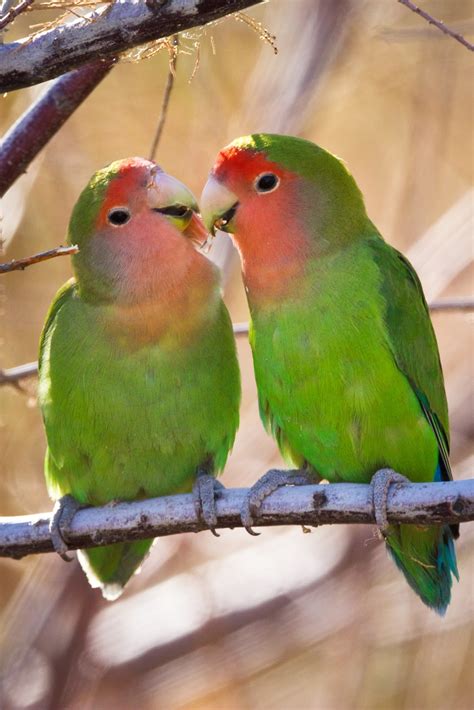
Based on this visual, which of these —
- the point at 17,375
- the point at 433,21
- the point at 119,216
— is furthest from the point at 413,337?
the point at 17,375

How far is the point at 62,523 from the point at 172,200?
1.28 meters

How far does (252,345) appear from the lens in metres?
3.93

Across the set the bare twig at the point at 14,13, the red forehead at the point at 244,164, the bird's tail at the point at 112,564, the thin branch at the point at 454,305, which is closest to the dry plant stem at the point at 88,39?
the bare twig at the point at 14,13

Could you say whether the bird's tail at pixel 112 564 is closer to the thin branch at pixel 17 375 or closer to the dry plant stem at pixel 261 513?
the dry plant stem at pixel 261 513

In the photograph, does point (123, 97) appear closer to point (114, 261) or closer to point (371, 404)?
point (114, 261)

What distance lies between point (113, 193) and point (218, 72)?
3550 millimetres

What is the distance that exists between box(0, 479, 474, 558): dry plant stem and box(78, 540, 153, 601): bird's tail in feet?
2.00

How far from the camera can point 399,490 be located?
3398 mm

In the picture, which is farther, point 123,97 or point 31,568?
point 123,97

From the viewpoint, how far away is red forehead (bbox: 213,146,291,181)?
3.82 m

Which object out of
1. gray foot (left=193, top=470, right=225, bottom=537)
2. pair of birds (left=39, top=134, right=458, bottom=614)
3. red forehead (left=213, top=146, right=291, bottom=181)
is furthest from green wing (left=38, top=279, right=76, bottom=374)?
gray foot (left=193, top=470, right=225, bottom=537)

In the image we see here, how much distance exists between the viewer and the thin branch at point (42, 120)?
3.90 metres

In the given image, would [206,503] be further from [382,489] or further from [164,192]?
[164,192]

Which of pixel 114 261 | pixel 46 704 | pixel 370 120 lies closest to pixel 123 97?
pixel 370 120
